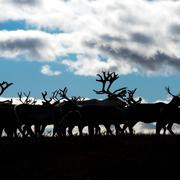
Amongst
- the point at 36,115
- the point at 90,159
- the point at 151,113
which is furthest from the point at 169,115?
the point at 90,159

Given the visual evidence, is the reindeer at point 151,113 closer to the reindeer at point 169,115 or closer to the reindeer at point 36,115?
the reindeer at point 169,115

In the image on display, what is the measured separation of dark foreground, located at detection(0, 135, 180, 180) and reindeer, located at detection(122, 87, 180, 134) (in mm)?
6616

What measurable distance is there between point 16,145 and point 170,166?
488 centimetres

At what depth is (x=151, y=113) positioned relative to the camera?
25.3 metres

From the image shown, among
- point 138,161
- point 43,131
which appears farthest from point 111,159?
point 43,131

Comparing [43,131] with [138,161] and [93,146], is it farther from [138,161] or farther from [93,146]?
[138,161]

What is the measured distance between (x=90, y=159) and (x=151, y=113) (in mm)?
11146

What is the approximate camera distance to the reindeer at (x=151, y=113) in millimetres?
24103

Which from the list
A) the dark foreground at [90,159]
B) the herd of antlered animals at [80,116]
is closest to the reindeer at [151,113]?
the herd of antlered animals at [80,116]

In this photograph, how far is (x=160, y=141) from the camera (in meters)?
16.7

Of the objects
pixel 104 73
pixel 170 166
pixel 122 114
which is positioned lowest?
pixel 170 166

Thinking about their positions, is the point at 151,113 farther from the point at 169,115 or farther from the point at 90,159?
the point at 90,159

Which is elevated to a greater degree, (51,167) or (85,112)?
(85,112)

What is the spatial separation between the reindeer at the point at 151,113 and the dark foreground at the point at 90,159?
21.7ft
